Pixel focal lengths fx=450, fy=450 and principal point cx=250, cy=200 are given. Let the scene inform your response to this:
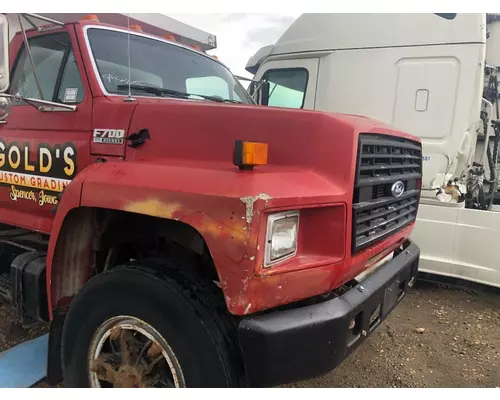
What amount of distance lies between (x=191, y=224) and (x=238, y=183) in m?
0.25

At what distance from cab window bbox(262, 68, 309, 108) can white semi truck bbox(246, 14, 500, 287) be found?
0.01 meters

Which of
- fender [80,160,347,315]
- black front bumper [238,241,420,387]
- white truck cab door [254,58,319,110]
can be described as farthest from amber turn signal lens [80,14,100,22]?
white truck cab door [254,58,319,110]

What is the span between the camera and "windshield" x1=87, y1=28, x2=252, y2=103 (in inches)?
109

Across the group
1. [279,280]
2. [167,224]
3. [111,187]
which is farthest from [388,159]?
[111,187]

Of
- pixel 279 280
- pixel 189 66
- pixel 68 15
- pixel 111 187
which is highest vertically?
pixel 68 15

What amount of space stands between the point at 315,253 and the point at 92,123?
60.4 inches

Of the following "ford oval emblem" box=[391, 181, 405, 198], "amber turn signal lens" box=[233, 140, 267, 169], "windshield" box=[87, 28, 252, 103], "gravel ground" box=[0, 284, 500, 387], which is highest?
"windshield" box=[87, 28, 252, 103]

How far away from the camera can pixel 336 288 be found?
6.82 feet

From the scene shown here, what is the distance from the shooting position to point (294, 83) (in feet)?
19.0

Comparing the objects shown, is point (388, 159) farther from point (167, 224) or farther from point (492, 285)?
point (492, 285)

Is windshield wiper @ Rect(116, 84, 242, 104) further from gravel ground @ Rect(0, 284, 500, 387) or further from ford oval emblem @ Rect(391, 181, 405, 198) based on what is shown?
gravel ground @ Rect(0, 284, 500, 387)

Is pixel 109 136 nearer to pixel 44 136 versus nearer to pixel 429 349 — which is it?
pixel 44 136

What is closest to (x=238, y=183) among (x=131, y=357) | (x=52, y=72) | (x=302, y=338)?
(x=302, y=338)

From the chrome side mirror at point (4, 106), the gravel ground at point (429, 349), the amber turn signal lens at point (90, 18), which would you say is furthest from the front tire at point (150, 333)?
the amber turn signal lens at point (90, 18)
